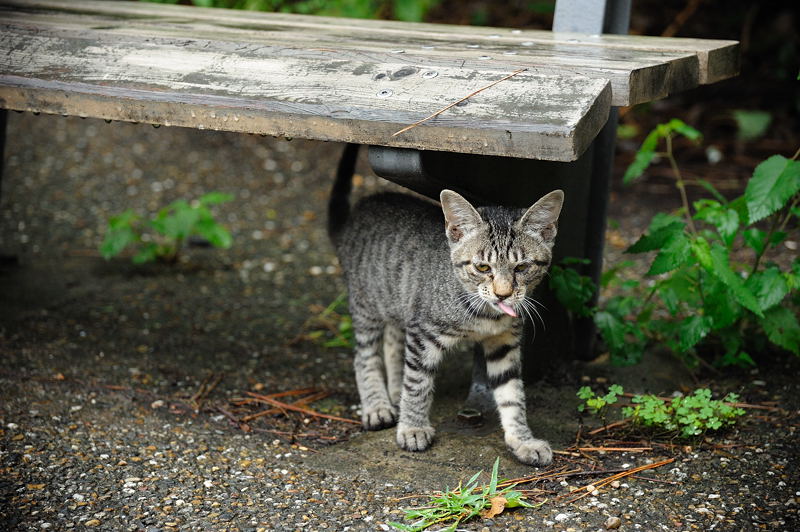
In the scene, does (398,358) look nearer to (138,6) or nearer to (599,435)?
(599,435)

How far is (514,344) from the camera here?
9.98 feet

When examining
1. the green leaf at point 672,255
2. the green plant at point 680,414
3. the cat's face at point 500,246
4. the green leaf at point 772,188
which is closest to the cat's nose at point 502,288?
the cat's face at point 500,246

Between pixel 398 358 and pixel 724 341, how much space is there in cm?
130

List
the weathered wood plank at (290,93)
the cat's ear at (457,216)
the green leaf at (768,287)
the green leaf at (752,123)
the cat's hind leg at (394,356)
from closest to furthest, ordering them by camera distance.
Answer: the weathered wood plank at (290,93), the cat's ear at (457,216), the green leaf at (768,287), the cat's hind leg at (394,356), the green leaf at (752,123)

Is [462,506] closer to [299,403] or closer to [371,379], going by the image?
[371,379]

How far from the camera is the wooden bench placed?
2.36 m

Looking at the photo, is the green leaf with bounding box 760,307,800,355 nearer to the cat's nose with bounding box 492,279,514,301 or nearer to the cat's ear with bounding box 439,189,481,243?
the cat's nose with bounding box 492,279,514,301

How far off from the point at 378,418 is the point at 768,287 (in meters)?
1.51

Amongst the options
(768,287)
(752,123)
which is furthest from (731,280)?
(752,123)

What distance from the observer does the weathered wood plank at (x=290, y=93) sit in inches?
91.3

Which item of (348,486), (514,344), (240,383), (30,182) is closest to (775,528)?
(514,344)

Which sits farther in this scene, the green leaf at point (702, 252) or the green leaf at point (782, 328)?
the green leaf at point (782, 328)

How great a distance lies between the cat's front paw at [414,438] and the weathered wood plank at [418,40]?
1.25m

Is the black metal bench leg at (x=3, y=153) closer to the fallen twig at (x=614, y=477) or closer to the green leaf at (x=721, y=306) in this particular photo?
the fallen twig at (x=614, y=477)
